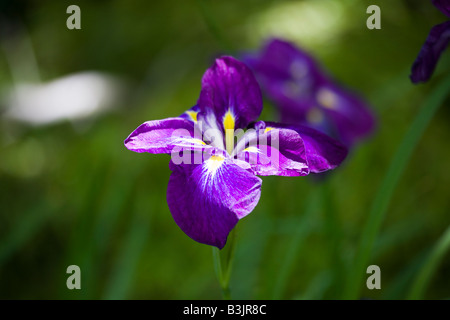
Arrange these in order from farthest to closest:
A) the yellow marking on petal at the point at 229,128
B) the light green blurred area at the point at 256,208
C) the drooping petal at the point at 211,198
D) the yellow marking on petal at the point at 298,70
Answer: the yellow marking on petal at the point at 298,70, the light green blurred area at the point at 256,208, the yellow marking on petal at the point at 229,128, the drooping petal at the point at 211,198

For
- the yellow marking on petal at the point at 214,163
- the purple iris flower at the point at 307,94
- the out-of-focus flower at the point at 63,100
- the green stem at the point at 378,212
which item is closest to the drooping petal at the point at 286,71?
the purple iris flower at the point at 307,94

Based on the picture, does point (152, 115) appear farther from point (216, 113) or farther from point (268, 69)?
point (216, 113)

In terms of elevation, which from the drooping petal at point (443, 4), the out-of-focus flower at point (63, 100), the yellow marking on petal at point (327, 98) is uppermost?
the out-of-focus flower at point (63, 100)

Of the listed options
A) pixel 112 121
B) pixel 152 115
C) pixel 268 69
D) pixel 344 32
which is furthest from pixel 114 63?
pixel 268 69

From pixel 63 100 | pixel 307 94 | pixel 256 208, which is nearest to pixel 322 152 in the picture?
pixel 307 94

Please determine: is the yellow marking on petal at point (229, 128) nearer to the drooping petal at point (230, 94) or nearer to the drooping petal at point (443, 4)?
the drooping petal at point (230, 94)
